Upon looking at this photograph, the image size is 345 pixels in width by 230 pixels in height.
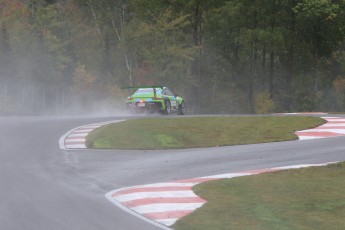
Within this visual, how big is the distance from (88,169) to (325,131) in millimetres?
9241

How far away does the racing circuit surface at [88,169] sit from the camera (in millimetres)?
8000

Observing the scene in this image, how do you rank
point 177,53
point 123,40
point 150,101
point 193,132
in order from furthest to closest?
point 123,40 → point 177,53 → point 150,101 → point 193,132

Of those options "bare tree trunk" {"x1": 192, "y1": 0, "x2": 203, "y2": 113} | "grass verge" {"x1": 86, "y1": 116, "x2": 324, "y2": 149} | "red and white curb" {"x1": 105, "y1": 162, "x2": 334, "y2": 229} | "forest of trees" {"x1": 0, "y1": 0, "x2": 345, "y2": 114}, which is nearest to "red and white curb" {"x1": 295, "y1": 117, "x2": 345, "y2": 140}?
"grass verge" {"x1": 86, "y1": 116, "x2": 324, "y2": 149}

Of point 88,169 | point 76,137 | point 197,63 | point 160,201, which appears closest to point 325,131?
point 76,137

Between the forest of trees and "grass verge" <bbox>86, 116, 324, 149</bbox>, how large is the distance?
26.3 m

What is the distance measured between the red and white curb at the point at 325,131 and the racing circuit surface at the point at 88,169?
36.0 inches

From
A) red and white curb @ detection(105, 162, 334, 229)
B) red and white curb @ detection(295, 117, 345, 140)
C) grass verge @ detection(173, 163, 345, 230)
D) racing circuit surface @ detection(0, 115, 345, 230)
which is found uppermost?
red and white curb @ detection(295, 117, 345, 140)

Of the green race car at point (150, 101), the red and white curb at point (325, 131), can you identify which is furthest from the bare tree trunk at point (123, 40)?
the red and white curb at point (325, 131)

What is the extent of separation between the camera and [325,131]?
62.8 ft

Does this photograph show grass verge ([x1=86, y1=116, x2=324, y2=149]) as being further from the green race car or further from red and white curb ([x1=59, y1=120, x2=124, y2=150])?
the green race car

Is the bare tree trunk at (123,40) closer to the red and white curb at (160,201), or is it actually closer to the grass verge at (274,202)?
the grass verge at (274,202)

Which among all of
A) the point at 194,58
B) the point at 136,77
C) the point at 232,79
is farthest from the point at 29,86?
the point at 232,79

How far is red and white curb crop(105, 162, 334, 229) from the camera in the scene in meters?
Result: 8.25

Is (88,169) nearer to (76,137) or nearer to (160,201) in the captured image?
(160,201)
